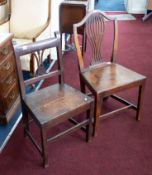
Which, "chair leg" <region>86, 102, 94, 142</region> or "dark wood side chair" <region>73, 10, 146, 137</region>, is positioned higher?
"dark wood side chair" <region>73, 10, 146, 137</region>

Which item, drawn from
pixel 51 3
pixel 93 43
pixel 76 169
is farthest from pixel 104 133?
pixel 51 3

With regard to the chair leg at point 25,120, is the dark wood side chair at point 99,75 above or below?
above

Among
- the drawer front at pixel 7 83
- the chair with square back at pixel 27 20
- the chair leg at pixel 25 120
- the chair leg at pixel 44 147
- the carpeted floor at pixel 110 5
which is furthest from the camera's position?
the carpeted floor at pixel 110 5

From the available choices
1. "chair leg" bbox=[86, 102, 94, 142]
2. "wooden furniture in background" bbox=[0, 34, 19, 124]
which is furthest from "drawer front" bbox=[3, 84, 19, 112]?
"chair leg" bbox=[86, 102, 94, 142]

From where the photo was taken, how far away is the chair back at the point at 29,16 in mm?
2590

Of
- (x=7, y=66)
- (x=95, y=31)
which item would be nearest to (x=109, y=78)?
(x=95, y=31)

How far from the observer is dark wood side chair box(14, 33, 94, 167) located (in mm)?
1529

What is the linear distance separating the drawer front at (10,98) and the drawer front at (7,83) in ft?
0.16

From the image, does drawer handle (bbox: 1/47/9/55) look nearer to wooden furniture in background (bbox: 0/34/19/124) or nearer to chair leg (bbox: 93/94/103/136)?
wooden furniture in background (bbox: 0/34/19/124)

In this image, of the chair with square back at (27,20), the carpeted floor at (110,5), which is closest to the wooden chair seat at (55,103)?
the chair with square back at (27,20)

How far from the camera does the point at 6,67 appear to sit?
1.94m

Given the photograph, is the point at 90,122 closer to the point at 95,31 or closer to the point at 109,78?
the point at 109,78

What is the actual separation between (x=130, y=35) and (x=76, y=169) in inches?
114

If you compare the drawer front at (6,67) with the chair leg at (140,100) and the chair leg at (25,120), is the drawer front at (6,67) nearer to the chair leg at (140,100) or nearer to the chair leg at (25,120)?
the chair leg at (25,120)
